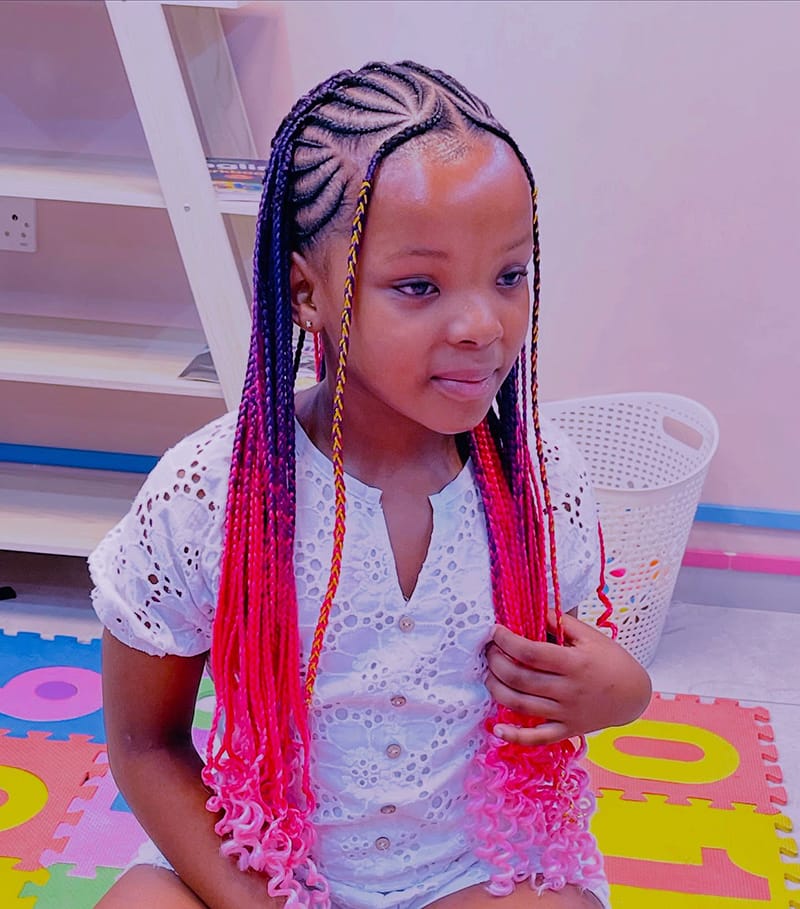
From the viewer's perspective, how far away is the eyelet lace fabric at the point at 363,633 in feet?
2.75

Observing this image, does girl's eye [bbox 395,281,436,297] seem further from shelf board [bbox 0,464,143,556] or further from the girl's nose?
shelf board [bbox 0,464,143,556]

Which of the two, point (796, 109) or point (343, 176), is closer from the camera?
point (343, 176)

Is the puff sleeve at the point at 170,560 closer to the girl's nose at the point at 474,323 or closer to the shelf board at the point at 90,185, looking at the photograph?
the girl's nose at the point at 474,323

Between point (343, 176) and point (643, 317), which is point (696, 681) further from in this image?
point (343, 176)

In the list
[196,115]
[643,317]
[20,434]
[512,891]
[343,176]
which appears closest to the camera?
[343,176]

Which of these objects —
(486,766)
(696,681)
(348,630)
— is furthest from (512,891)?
(696,681)

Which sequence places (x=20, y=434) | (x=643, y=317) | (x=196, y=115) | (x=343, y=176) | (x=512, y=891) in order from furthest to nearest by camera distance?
(x=20, y=434) < (x=643, y=317) < (x=196, y=115) < (x=512, y=891) < (x=343, y=176)

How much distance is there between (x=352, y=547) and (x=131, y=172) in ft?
3.57

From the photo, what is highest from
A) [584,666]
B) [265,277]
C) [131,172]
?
[265,277]

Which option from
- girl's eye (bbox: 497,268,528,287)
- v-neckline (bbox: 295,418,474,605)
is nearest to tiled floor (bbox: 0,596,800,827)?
v-neckline (bbox: 295,418,474,605)

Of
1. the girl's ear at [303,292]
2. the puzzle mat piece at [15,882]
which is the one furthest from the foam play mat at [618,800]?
the girl's ear at [303,292]

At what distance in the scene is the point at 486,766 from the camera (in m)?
0.89

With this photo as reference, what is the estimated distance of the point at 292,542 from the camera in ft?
2.73

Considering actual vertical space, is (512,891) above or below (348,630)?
below
